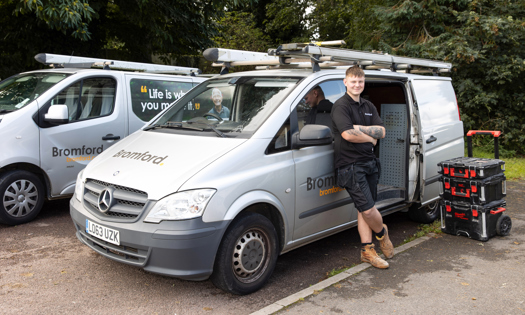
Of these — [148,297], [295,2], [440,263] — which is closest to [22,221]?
[148,297]

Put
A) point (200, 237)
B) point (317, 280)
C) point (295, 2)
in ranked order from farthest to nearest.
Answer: point (295, 2)
point (317, 280)
point (200, 237)

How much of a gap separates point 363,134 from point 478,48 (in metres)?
9.10

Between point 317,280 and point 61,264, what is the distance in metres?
2.49

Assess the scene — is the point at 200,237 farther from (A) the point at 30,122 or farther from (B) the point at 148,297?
(A) the point at 30,122

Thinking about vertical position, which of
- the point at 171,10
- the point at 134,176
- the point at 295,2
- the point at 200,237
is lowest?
the point at 200,237

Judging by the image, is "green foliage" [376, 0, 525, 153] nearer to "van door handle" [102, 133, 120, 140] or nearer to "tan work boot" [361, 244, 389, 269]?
"tan work boot" [361, 244, 389, 269]

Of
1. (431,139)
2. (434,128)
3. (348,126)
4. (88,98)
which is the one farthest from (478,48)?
(88,98)

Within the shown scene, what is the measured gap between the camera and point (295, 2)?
2148 cm

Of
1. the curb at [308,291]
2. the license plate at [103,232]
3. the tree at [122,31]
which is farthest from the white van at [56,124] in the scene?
the curb at [308,291]

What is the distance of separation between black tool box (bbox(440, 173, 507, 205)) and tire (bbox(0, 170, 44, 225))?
5044 mm

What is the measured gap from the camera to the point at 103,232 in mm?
3664

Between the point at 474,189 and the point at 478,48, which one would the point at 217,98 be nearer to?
the point at 474,189

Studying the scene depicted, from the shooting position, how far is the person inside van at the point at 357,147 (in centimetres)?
426

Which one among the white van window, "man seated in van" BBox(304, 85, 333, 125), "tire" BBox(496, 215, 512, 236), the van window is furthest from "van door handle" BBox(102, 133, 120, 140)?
"tire" BBox(496, 215, 512, 236)
